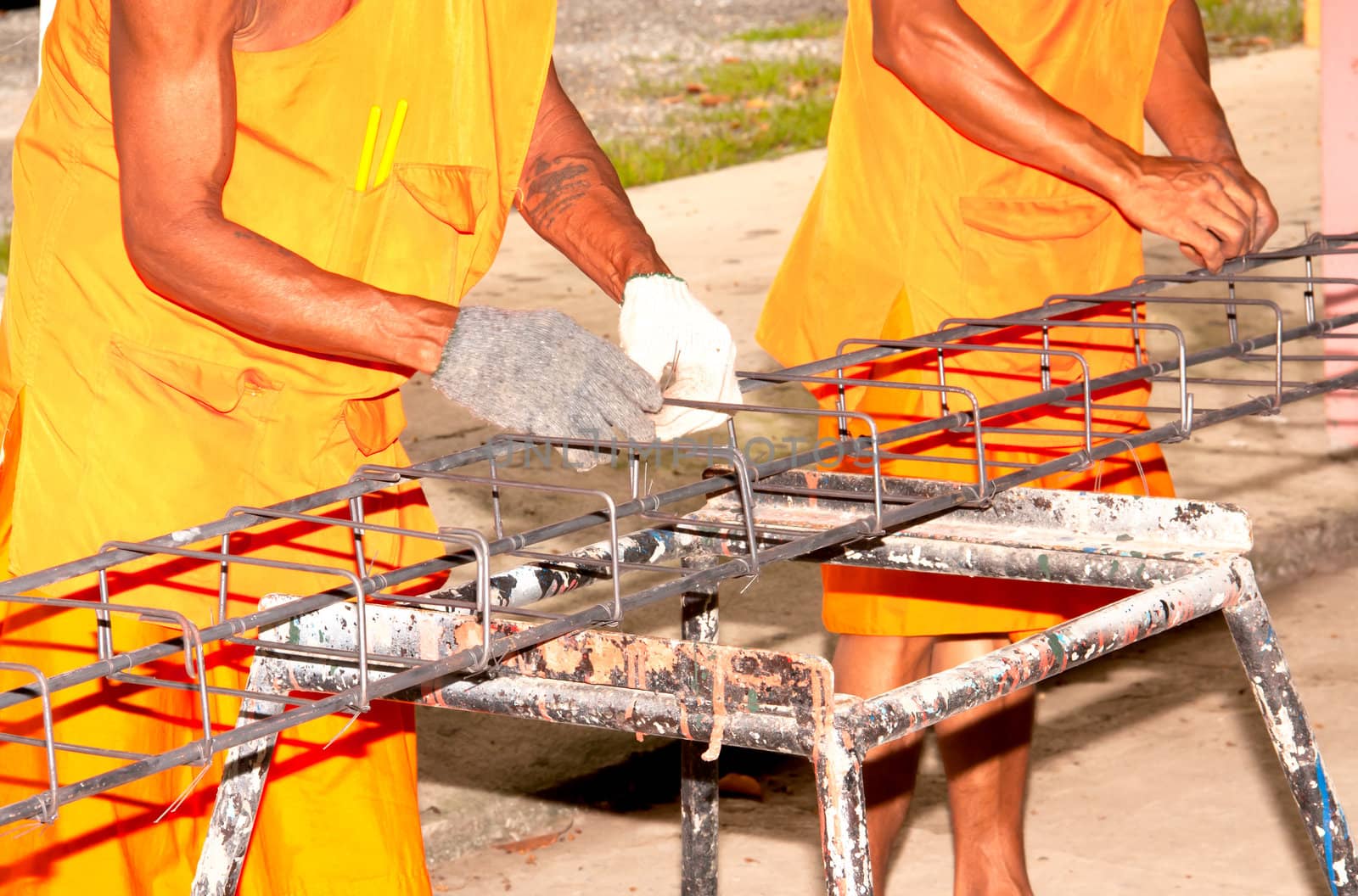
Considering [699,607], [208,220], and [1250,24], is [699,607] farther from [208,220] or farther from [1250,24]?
[1250,24]

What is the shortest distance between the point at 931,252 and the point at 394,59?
87cm

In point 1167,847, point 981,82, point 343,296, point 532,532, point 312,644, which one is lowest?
point 1167,847

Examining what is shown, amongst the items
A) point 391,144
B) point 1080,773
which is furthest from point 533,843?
point 391,144

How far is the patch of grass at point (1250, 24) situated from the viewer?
1058 cm

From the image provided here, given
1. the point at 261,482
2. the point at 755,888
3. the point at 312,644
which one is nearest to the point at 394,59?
the point at 261,482

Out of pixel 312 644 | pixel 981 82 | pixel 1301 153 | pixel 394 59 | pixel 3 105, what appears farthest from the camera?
pixel 3 105

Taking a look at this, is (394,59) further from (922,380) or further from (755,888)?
(755,888)

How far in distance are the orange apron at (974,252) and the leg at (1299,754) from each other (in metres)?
0.69

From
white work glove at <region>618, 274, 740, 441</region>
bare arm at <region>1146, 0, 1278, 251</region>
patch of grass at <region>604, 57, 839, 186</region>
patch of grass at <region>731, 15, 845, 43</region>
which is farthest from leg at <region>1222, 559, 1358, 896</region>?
patch of grass at <region>731, 15, 845, 43</region>

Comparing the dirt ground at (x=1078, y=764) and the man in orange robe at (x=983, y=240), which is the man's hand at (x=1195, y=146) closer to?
the man in orange robe at (x=983, y=240)

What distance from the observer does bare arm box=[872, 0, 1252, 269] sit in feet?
7.93

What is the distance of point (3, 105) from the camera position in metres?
9.68

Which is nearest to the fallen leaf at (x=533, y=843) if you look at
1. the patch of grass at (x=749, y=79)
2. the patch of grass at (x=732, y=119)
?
the patch of grass at (x=732, y=119)

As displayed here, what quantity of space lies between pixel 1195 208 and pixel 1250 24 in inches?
360
